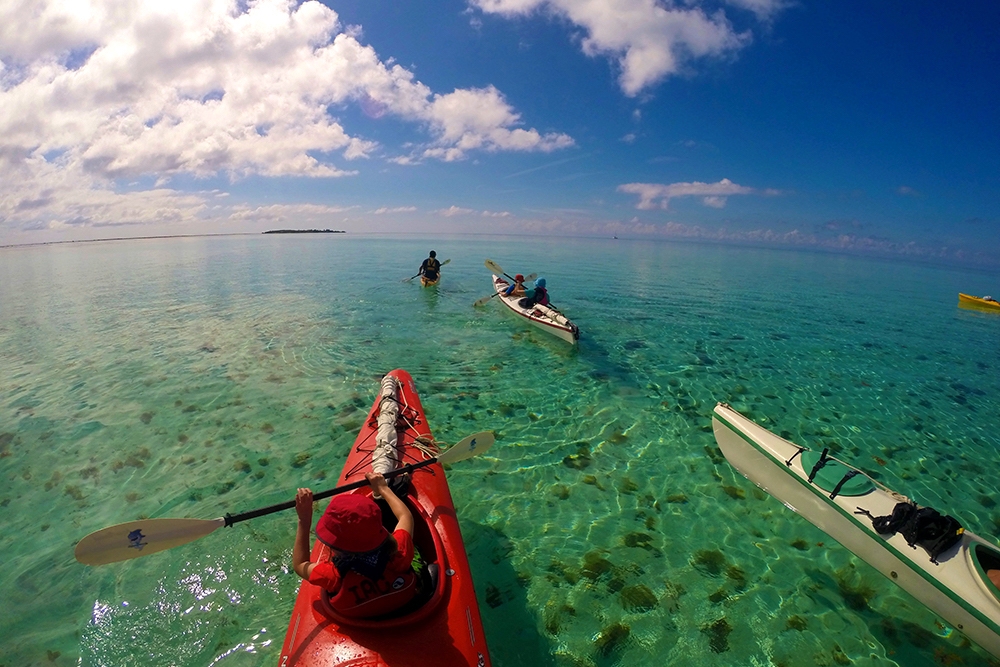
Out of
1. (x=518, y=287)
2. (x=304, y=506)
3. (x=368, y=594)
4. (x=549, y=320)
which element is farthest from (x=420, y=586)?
(x=518, y=287)

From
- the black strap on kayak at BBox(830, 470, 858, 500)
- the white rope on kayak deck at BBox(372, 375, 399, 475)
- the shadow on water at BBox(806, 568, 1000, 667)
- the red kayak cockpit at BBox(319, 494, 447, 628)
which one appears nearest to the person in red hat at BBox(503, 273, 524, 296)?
the white rope on kayak deck at BBox(372, 375, 399, 475)

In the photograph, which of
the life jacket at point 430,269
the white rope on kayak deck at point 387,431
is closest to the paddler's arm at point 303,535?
the white rope on kayak deck at point 387,431

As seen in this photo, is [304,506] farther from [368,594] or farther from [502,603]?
[502,603]

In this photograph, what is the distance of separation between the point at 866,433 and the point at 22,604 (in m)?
16.3

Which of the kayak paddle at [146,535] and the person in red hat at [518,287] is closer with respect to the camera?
the kayak paddle at [146,535]

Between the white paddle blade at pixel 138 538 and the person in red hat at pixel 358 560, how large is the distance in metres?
1.47

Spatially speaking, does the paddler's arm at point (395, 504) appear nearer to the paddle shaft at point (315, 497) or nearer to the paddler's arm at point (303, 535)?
the paddle shaft at point (315, 497)

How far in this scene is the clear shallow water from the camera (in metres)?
5.29

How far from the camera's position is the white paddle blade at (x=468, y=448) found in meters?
6.03

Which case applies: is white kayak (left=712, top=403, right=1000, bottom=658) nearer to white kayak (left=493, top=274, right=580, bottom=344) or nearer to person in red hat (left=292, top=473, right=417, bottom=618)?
person in red hat (left=292, top=473, right=417, bottom=618)

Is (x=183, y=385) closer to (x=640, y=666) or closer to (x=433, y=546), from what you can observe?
(x=433, y=546)

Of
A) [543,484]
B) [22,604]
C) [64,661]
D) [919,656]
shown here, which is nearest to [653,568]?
[543,484]

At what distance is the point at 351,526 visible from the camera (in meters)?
3.32

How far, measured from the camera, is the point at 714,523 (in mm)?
7113
